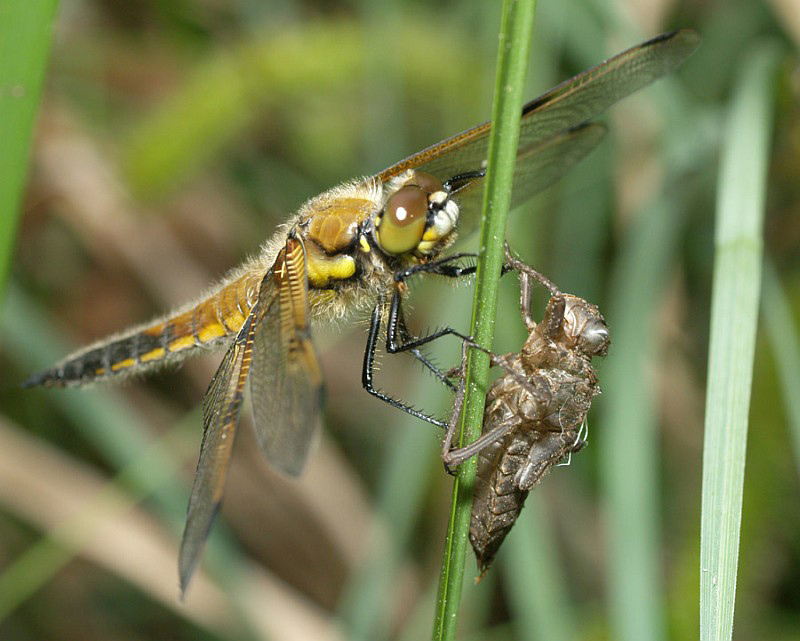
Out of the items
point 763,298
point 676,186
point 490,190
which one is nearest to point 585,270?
point 676,186

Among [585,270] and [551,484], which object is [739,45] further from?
[551,484]

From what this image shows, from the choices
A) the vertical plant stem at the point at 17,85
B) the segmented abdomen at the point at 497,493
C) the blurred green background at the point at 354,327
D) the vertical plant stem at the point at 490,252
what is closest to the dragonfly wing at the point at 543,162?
the blurred green background at the point at 354,327

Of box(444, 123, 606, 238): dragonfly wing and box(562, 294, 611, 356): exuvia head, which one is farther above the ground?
box(444, 123, 606, 238): dragonfly wing

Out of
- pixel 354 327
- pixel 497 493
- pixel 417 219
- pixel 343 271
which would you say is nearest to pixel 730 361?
pixel 497 493

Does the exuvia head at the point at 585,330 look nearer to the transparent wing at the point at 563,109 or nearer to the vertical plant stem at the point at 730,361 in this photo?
the vertical plant stem at the point at 730,361

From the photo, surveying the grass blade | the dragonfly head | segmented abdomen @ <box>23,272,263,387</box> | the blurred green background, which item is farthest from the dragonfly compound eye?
the grass blade

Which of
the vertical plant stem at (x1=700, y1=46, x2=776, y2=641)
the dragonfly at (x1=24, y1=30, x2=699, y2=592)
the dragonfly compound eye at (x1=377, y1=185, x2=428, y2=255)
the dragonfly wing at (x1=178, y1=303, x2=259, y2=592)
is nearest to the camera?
the vertical plant stem at (x1=700, y1=46, x2=776, y2=641)

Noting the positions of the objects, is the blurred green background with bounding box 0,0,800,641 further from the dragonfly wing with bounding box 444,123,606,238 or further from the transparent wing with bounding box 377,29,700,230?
the transparent wing with bounding box 377,29,700,230

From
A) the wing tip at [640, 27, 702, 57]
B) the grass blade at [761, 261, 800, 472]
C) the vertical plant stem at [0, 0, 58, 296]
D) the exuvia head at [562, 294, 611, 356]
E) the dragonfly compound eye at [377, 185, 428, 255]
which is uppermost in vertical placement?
the wing tip at [640, 27, 702, 57]
